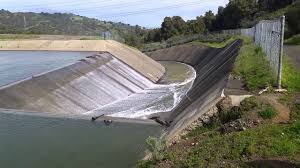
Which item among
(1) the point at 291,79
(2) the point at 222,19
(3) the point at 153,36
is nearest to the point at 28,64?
(1) the point at 291,79

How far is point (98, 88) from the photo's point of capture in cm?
3191

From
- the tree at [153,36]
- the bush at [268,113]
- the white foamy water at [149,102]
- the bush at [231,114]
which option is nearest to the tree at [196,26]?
the tree at [153,36]

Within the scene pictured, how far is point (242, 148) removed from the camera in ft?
30.5

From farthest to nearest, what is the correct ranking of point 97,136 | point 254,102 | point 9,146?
point 97,136
point 9,146
point 254,102

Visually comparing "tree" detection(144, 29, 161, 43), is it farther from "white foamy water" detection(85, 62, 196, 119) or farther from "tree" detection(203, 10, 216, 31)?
"white foamy water" detection(85, 62, 196, 119)

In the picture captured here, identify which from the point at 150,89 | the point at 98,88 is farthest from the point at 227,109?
the point at 150,89

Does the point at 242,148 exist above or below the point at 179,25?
above

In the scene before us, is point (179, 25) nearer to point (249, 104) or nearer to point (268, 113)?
point (249, 104)

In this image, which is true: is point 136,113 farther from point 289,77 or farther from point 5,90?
point 289,77

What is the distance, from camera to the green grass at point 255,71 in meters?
15.7

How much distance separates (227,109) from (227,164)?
14.5ft

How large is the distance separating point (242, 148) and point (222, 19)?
83.1m

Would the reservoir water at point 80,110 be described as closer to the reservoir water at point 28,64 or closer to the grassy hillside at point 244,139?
the reservoir water at point 28,64

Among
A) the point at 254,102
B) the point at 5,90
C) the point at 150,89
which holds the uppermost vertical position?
the point at 254,102
